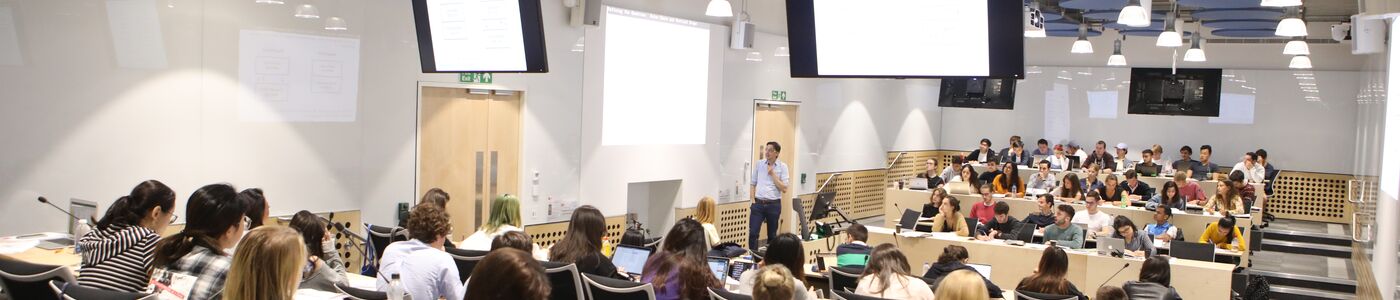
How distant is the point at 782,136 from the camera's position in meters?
13.0

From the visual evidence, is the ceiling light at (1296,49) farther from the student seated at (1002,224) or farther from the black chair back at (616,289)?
the black chair back at (616,289)

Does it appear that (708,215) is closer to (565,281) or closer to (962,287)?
(565,281)

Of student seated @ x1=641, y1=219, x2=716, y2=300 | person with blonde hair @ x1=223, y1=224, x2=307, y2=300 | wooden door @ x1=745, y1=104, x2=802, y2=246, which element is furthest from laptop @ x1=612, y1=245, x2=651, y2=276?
wooden door @ x1=745, y1=104, x2=802, y2=246

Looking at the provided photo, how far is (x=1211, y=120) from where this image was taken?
16031 mm

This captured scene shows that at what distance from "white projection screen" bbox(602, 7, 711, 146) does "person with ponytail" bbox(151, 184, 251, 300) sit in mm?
6180

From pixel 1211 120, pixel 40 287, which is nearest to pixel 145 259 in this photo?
pixel 40 287

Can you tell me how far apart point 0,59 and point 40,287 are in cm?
274

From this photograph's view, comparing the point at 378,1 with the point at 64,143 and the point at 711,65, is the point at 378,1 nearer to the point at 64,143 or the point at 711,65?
the point at 64,143

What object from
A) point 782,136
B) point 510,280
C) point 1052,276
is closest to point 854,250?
point 1052,276

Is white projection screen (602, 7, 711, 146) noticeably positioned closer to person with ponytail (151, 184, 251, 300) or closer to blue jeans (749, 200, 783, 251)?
blue jeans (749, 200, 783, 251)

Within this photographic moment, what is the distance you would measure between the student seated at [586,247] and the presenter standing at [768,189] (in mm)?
5421

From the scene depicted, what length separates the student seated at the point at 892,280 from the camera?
18.0 feet

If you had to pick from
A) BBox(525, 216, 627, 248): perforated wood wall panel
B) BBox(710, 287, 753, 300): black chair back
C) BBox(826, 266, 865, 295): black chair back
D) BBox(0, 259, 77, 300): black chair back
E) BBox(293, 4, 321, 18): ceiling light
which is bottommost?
BBox(525, 216, 627, 248): perforated wood wall panel

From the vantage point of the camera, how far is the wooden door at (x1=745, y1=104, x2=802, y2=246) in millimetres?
12406
